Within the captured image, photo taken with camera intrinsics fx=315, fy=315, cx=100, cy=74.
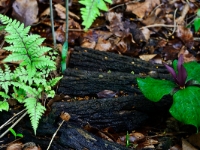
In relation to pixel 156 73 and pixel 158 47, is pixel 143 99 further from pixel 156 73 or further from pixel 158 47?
pixel 158 47

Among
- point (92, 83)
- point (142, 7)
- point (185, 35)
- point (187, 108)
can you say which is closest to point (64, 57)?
point (92, 83)

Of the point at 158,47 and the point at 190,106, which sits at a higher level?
the point at 158,47

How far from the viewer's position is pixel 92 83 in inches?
114

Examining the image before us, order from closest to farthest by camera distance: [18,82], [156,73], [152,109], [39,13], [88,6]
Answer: [88,6] < [18,82] < [152,109] < [156,73] < [39,13]

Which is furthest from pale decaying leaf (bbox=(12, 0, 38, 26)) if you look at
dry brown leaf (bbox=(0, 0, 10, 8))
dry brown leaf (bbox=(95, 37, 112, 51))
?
dry brown leaf (bbox=(95, 37, 112, 51))

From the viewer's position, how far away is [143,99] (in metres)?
2.79

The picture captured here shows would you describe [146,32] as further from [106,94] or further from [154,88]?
[154,88]

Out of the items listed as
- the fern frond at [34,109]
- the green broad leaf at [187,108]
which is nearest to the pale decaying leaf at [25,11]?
the fern frond at [34,109]

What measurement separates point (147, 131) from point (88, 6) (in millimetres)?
1224

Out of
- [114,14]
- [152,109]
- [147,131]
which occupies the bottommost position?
[147,131]

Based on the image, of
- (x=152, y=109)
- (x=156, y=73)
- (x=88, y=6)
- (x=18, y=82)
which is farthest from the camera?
(x=156, y=73)

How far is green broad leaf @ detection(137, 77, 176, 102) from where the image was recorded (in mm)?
2494

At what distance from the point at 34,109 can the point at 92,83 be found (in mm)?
641

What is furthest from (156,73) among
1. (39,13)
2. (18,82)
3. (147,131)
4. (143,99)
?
(39,13)
